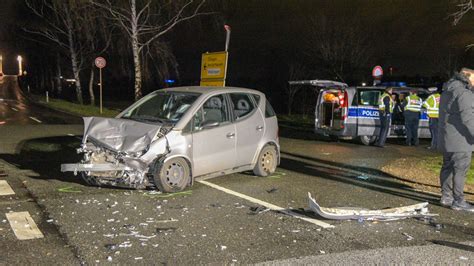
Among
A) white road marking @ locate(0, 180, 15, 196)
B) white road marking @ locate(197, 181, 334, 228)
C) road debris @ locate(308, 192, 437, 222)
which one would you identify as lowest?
white road marking @ locate(197, 181, 334, 228)

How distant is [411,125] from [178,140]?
365 inches

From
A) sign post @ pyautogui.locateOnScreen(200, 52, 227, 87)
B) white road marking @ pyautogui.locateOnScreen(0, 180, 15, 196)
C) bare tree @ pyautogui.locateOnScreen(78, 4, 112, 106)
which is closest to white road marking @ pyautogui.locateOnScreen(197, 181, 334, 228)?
white road marking @ pyautogui.locateOnScreen(0, 180, 15, 196)

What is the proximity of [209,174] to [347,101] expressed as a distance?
7.54 meters

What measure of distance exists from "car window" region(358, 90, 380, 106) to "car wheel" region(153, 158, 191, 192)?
8441mm

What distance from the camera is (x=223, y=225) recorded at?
19.3 ft

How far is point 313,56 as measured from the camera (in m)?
42.8

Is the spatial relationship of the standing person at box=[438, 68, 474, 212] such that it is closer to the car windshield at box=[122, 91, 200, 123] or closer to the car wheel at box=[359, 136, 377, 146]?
the car windshield at box=[122, 91, 200, 123]

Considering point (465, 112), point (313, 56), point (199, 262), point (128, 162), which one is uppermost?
point (313, 56)

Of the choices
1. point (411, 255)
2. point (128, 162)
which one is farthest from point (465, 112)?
point (128, 162)

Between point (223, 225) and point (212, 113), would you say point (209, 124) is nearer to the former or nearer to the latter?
point (212, 113)

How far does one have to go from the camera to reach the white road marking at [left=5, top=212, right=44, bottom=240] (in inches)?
212

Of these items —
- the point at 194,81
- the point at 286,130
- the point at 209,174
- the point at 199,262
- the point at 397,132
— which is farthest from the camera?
the point at 194,81

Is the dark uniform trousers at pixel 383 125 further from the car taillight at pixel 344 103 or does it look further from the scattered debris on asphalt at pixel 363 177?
the scattered debris on asphalt at pixel 363 177

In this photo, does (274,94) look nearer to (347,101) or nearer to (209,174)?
(347,101)
